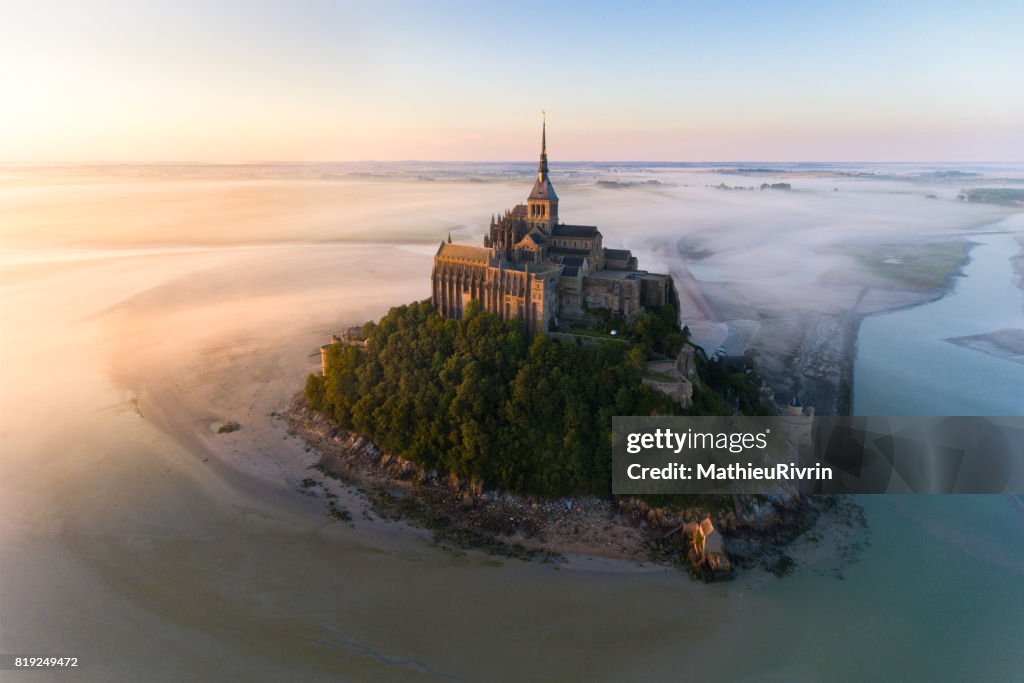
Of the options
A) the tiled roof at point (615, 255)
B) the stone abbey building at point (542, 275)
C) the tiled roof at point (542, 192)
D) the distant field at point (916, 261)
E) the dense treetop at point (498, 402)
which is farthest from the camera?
the distant field at point (916, 261)

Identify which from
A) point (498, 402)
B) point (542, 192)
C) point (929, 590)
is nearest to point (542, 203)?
point (542, 192)

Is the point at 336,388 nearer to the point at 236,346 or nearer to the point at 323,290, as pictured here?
the point at 236,346

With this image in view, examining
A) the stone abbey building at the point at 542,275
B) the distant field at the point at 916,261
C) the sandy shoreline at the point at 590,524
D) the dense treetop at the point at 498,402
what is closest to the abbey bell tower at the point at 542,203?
the stone abbey building at the point at 542,275

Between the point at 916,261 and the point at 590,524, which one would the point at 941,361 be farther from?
the point at 916,261

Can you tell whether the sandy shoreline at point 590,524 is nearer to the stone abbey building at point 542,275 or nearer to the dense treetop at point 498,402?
the dense treetop at point 498,402

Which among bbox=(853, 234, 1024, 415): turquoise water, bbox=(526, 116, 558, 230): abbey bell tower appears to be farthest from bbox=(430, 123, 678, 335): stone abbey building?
bbox=(853, 234, 1024, 415): turquoise water

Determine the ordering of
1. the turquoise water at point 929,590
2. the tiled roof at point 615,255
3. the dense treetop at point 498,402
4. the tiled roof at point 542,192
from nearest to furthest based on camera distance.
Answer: the turquoise water at point 929,590
the dense treetop at point 498,402
the tiled roof at point 542,192
the tiled roof at point 615,255

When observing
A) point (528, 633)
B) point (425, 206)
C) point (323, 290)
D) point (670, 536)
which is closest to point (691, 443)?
point (670, 536)
